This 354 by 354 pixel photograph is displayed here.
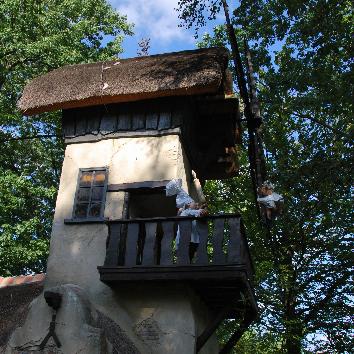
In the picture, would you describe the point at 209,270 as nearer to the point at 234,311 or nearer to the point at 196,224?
the point at 196,224

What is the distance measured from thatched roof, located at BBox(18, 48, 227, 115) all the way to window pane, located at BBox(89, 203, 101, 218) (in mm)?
2077

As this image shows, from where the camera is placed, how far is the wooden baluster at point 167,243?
313 inches

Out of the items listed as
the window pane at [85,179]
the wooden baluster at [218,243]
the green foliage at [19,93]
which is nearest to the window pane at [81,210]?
the window pane at [85,179]

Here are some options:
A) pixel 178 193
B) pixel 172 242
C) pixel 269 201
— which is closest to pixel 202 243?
pixel 172 242

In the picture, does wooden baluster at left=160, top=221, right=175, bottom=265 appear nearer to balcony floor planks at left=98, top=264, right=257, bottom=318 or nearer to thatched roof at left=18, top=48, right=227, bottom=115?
balcony floor planks at left=98, top=264, right=257, bottom=318

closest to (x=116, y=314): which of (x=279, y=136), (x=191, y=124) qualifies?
(x=191, y=124)

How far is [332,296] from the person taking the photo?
15.0 metres

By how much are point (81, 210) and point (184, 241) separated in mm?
2471

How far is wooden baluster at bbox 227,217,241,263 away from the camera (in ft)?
25.1

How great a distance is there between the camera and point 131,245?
27.0 feet

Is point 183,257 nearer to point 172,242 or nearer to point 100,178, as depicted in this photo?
point 172,242

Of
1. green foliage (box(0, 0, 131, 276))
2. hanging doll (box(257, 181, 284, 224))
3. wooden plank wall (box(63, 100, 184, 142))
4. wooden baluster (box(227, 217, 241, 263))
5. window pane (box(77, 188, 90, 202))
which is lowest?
wooden baluster (box(227, 217, 241, 263))

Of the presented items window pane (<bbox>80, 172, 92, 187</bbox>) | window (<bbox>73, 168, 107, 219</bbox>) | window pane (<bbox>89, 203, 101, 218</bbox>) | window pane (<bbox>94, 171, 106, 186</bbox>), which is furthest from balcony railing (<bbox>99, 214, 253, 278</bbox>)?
window pane (<bbox>80, 172, 92, 187</bbox>)

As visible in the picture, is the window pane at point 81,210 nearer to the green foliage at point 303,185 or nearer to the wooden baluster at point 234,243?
the wooden baluster at point 234,243
